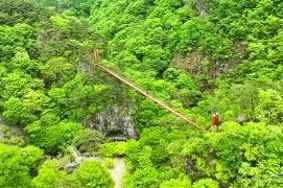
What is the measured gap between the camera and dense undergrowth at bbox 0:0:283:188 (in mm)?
30531

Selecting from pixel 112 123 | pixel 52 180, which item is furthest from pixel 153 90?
pixel 52 180

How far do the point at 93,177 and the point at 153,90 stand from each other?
17.9 meters

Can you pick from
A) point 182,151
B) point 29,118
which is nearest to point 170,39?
point 29,118

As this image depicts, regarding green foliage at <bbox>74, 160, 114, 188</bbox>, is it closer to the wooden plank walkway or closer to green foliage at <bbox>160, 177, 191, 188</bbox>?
green foliage at <bbox>160, 177, 191, 188</bbox>

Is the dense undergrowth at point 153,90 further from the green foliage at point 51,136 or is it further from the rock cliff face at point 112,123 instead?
the rock cliff face at point 112,123

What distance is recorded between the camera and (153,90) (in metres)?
47.8

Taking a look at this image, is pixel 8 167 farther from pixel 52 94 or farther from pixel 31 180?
pixel 52 94

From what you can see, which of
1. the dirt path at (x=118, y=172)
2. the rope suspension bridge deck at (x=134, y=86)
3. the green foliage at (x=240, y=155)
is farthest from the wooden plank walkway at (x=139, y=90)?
the green foliage at (x=240, y=155)

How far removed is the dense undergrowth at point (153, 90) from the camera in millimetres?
30531

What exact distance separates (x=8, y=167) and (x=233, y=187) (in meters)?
12.7

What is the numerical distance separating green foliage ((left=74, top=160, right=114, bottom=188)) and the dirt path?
115 inches

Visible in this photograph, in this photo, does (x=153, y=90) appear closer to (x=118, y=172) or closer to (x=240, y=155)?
(x=118, y=172)

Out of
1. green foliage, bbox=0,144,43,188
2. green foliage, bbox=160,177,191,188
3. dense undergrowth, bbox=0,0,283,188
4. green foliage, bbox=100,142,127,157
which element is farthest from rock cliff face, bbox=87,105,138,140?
green foliage, bbox=160,177,191,188

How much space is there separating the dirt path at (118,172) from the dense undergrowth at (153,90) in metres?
0.61
